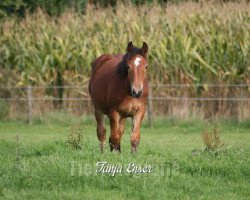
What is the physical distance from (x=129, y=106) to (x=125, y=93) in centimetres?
24

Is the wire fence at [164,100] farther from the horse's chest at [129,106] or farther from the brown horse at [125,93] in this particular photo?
the horse's chest at [129,106]

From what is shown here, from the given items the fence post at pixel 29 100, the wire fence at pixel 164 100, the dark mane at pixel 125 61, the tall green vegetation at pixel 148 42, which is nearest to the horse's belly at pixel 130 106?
the dark mane at pixel 125 61

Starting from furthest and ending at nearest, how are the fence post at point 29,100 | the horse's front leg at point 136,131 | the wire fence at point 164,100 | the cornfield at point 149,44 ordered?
the fence post at point 29,100, the cornfield at point 149,44, the wire fence at point 164,100, the horse's front leg at point 136,131

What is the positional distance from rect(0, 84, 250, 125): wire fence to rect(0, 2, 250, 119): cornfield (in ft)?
0.40

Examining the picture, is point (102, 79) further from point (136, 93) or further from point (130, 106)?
point (136, 93)

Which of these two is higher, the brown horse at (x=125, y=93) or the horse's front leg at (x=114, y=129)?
the brown horse at (x=125, y=93)

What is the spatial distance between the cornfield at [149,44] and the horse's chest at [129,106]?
9.41 m

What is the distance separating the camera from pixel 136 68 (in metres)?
13.0

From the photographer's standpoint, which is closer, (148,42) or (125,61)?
(125,61)

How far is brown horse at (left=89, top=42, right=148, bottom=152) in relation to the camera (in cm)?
1298

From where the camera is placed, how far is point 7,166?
11.8 meters

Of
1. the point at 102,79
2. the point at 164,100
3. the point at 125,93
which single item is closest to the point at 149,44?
the point at 164,100

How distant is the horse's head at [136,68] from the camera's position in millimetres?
12797

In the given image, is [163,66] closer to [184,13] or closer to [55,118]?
[184,13]
